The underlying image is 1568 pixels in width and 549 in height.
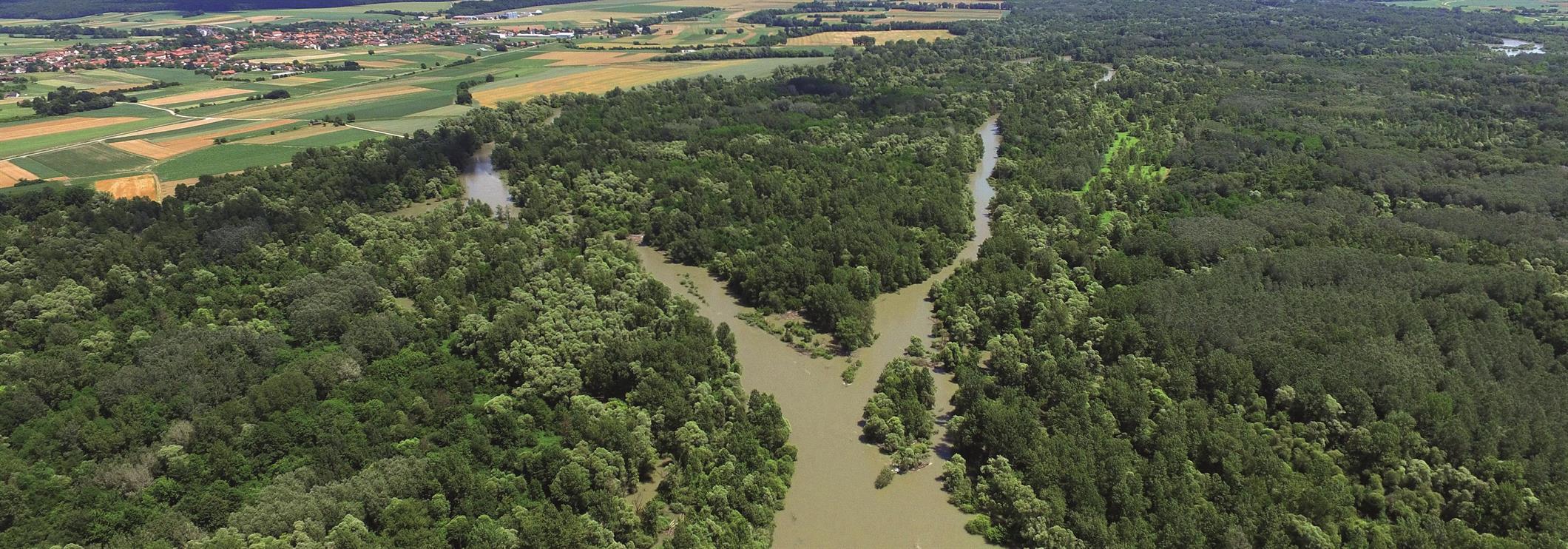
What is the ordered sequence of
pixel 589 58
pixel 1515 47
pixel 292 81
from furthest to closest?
1. pixel 1515 47
2. pixel 589 58
3. pixel 292 81

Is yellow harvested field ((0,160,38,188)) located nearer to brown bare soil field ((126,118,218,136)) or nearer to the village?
brown bare soil field ((126,118,218,136))

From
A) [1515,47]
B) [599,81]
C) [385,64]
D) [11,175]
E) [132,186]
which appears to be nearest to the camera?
[132,186]

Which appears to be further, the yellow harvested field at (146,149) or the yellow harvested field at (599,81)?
the yellow harvested field at (599,81)

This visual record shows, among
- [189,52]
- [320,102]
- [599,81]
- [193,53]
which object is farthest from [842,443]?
[189,52]

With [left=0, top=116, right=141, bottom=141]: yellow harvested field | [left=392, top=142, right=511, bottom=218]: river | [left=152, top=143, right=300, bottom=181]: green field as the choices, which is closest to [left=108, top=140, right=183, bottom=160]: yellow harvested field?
[left=152, top=143, right=300, bottom=181]: green field

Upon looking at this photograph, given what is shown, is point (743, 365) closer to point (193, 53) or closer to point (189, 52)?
point (193, 53)

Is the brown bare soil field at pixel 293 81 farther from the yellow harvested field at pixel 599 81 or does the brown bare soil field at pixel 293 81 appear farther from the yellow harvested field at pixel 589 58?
the yellow harvested field at pixel 589 58

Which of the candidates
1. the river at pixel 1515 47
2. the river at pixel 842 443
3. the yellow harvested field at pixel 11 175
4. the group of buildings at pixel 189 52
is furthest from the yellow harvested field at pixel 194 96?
the river at pixel 1515 47
